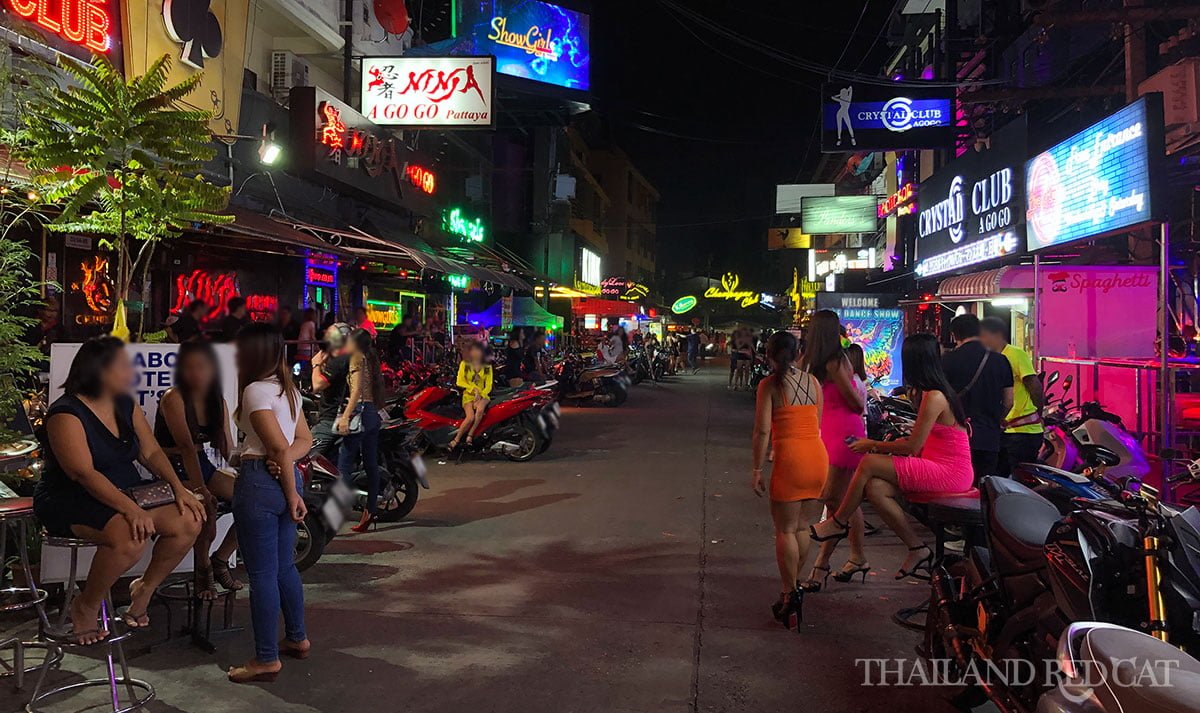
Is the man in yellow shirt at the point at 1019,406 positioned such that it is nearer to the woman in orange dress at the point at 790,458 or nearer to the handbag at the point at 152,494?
the woman in orange dress at the point at 790,458

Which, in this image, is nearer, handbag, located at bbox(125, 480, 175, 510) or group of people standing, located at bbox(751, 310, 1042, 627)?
handbag, located at bbox(125, 480, 175, 510)

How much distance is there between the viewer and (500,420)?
11.7 meters

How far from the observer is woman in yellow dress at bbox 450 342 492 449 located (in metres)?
11.4

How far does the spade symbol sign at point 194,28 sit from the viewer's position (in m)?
11.0

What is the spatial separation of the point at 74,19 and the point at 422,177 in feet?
37.7

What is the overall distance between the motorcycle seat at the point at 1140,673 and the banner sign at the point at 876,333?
40.0ft

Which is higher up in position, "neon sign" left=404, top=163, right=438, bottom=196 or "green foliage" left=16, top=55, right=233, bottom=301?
"neon sign" left=404, top=163, right=438, bottom=196

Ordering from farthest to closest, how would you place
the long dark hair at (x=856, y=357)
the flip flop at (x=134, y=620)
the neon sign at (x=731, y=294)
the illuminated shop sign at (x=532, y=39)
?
the neon sign at (x=731, y=294) < the illuminated shop sign at (x=532, y=39) < the long dark hair at (x=856, y=357) < the flip flop at (x=134, y=620)

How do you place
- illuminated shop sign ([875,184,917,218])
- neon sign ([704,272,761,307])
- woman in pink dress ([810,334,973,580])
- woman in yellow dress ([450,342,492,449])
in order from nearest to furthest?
woman in pink dress ([810,334,973,580]) < woman in yellow dress ([450,342,492,449]) < illuminated shop sign ([875,184,917,218]) < neon sign ([704,272,761,307])

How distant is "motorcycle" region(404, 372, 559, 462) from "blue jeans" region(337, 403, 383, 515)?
3320 millimetres

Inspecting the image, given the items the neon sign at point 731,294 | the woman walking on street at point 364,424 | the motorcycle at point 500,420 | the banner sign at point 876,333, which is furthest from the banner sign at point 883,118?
the neon sign at point 731,294

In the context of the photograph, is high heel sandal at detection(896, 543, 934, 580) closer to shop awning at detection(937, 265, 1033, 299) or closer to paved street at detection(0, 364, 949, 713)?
paved street at detection(0, 364, 949, 713)

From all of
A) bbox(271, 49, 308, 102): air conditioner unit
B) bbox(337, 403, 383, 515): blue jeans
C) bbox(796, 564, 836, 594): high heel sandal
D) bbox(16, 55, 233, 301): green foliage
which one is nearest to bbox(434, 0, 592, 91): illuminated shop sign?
bbox(271, 49, 308, 102): air conditioner unit

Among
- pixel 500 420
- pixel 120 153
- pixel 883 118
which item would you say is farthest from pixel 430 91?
pixel 120 153
